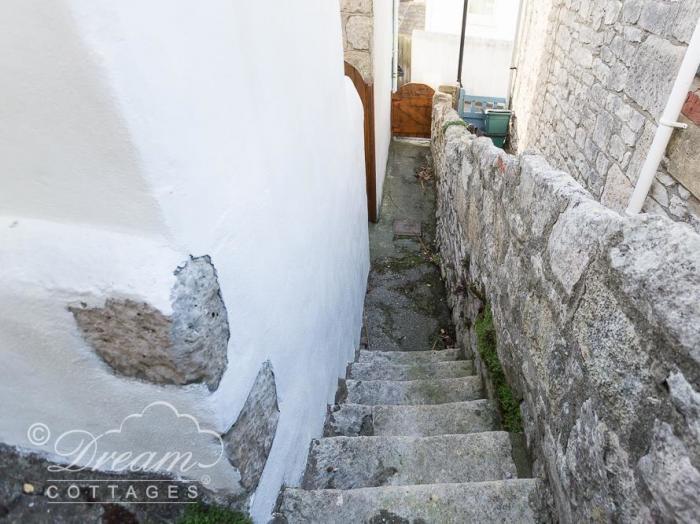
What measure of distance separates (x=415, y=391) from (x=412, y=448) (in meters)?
0.69

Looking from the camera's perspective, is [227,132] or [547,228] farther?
[547,228]

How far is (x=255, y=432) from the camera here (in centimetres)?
112

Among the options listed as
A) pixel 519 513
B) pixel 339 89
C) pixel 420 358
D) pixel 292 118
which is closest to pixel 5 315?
pixel 292 118

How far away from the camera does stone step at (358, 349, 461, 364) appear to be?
310 centimetres

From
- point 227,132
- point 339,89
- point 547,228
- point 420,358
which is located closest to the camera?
point 227,132

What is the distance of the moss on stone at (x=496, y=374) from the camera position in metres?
1.74

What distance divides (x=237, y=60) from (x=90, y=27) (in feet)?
1.63

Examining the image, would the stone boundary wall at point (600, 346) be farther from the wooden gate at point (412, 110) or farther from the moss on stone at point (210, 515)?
the wooden gate at point (412, 110)

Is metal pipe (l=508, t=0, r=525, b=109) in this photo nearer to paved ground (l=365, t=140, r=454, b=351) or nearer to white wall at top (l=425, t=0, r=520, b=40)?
paved ground (l=365, t=140, r=454, b=351)

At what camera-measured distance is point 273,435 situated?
126cm

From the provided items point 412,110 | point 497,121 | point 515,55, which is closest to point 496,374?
point 497,121

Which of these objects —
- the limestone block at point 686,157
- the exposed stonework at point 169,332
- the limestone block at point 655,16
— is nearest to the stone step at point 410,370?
the limestone block at point 686,157

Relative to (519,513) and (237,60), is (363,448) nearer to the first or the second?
(519,513)

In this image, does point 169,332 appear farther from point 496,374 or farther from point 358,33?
point 358,33
